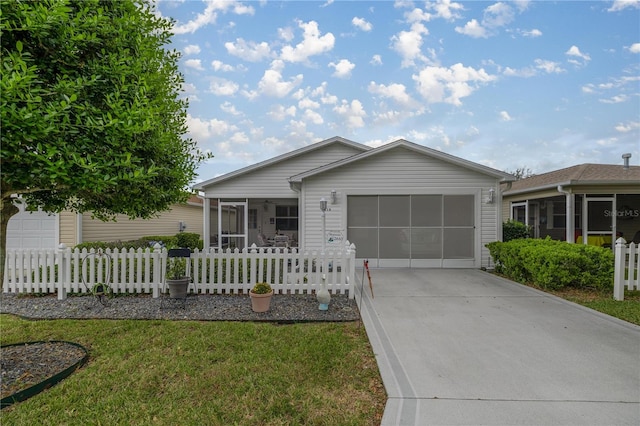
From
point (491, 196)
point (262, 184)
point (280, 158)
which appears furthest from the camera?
point (262, 184)

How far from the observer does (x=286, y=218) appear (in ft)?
45.0

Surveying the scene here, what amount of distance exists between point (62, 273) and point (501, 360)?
24.3 feet

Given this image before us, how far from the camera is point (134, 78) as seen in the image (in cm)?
344

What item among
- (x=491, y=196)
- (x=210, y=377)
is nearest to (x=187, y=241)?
(x=210, y=377)

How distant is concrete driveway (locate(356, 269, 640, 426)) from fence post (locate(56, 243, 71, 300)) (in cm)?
573

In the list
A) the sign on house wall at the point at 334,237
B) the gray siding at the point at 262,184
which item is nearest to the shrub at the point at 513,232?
the sign on house wall at the point at 334,237

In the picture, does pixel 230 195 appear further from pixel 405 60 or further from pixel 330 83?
pixel 405 60

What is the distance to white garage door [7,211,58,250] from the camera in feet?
28.6

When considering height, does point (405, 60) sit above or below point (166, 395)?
above

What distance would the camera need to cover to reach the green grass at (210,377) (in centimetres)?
239

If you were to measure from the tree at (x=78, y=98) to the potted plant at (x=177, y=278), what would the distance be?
5.67 feet

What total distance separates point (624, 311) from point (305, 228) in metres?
7.18

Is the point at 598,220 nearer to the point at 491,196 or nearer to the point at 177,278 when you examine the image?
the point at 491,196

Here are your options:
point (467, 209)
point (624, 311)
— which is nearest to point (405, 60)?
point (467, 209)
